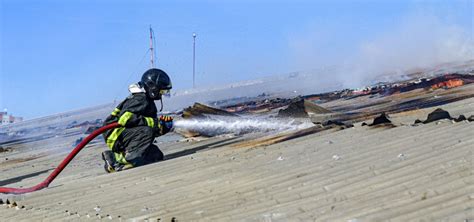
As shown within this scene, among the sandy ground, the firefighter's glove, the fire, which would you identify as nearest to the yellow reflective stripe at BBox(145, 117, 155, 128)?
the firefighter's glove

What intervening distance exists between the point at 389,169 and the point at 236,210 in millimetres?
1361

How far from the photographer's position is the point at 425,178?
Answer: 4566 mm

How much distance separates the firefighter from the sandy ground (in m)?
0.45

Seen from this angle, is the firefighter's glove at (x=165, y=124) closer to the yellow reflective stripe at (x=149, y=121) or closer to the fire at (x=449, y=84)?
the yellow reflective stripe at (x=149, y=121)

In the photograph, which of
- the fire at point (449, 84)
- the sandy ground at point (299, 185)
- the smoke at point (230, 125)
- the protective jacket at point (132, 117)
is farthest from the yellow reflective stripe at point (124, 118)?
the fire at point (449, 84)

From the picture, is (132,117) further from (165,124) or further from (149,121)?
(165,124)

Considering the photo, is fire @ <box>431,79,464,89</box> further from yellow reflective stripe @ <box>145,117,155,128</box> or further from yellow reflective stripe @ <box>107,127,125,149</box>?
yellow reflective stripe @ <box>107,127,125,149</box>

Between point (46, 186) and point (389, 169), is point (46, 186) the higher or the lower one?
the lower one

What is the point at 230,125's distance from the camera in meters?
13.0

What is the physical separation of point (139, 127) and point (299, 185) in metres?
4.14

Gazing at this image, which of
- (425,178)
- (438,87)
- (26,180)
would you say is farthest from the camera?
(438,87)

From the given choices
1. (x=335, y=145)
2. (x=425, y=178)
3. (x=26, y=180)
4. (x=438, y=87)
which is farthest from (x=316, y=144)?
(x=438, y=87)

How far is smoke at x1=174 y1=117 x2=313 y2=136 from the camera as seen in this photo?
12259 mm

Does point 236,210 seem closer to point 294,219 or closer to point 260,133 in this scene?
point 294,219
